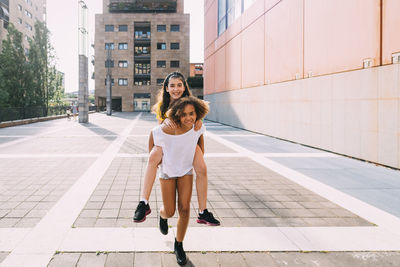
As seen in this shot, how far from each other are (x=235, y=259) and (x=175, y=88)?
1774 millimetres

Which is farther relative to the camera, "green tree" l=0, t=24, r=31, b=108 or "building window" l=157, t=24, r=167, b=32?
"building window" l=157, t=24, r=167, b=32

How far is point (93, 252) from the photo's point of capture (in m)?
3.23

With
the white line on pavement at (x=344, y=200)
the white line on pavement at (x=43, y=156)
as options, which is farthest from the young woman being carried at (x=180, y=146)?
the white line on pavement at (x=43, y=156)

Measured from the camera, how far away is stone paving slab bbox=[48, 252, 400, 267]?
301 cm

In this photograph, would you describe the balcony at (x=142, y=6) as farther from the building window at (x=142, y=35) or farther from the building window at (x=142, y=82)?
the building window at (x=142, y=82)

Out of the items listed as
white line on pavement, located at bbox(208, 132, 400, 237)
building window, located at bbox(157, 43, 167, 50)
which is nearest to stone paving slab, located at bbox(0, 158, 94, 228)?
white line on pavement, located at bbox(208, 132, 400, 237)

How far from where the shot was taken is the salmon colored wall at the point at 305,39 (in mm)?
8445

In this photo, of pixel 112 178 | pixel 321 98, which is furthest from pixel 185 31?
pixel 112 178

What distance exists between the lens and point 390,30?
7910 mm

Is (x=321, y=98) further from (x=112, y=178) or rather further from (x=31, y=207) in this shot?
(x=31, y=207)

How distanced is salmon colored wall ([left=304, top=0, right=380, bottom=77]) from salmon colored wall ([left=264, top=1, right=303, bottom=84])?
1.96 feet

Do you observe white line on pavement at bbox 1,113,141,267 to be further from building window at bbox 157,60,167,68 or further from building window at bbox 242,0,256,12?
building window at bbox 157,60,167,68

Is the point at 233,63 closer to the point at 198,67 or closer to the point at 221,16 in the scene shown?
the point at 221,16

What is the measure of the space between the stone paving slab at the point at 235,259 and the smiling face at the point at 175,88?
5.20ft
